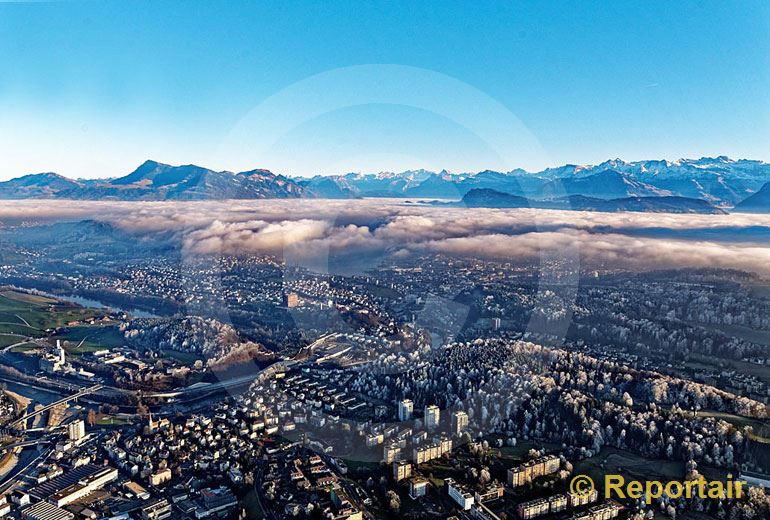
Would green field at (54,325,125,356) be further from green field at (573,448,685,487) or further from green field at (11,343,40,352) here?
green field at (573,448,685,487)

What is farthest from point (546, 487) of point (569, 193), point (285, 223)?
point (569, 193)

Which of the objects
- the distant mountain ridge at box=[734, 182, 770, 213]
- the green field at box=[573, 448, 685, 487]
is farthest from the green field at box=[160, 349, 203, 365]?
the distant mountain ridge at box=[734, 182, 770, 213]

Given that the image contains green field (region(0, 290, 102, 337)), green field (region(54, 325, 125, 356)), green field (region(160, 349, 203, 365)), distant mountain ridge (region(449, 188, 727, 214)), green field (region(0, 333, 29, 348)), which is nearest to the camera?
green field (region(160, 349, 203, 365))

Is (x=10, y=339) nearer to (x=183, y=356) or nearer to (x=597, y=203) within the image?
(x=183, y=356)

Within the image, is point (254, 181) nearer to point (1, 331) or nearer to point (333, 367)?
point (1, 331)

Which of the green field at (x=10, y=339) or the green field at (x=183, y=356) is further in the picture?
the green field at (x=10, y=339)

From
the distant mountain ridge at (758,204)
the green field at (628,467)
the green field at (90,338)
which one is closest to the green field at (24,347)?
the green field at (90,338)

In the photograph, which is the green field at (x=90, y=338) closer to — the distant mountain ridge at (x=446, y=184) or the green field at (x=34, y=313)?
the green field at (x=34, y=313)

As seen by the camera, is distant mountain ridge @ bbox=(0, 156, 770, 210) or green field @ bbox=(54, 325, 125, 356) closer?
green field @ bbox=(54, 325, 125, 356)
